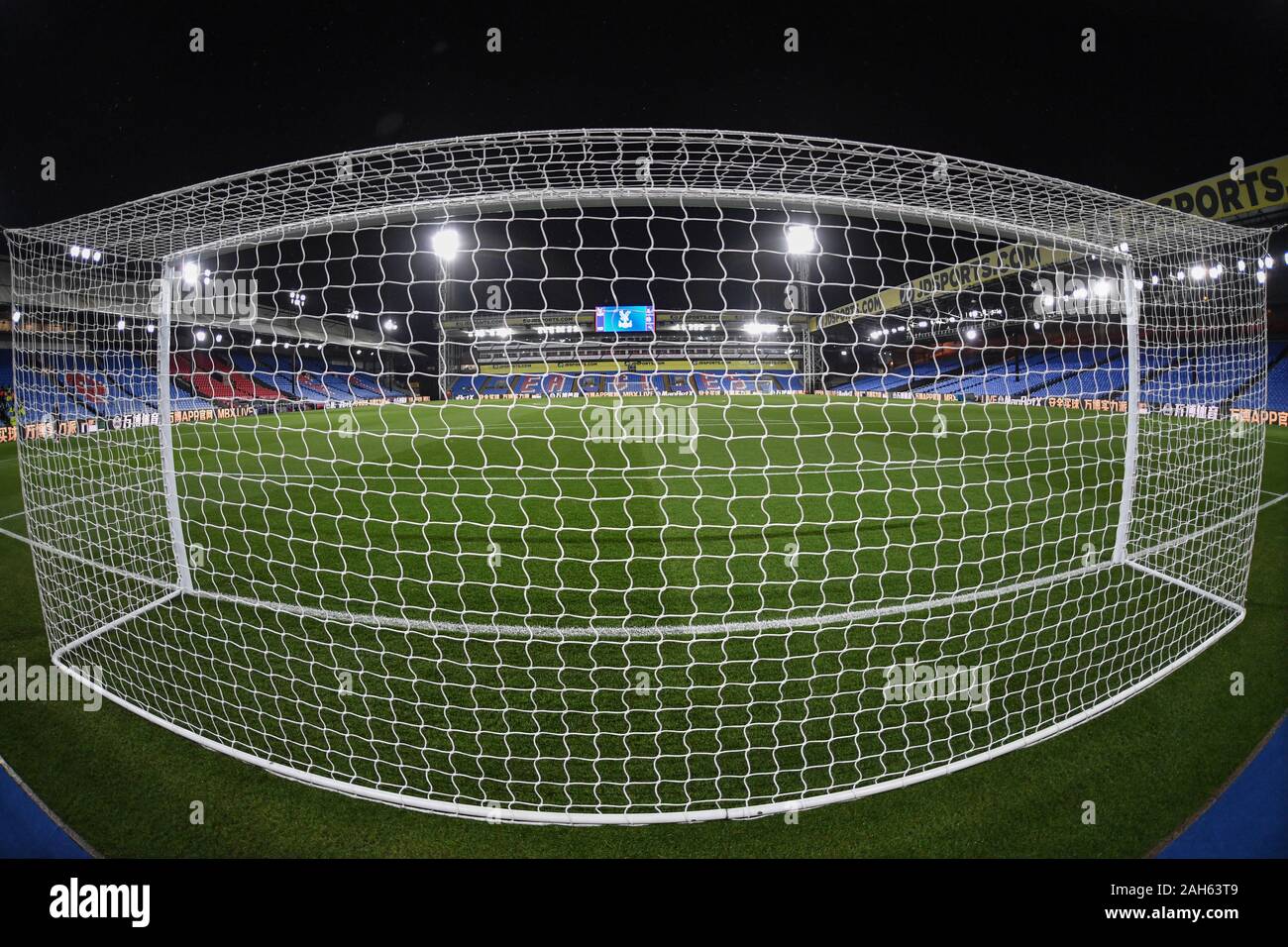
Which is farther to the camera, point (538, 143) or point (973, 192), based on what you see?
point (973, 192)

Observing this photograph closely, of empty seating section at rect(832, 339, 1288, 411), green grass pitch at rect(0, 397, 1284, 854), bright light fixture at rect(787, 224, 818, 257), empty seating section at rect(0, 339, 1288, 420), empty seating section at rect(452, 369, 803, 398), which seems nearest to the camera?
green grass pitch at rect(0, 397, 1284, 854)

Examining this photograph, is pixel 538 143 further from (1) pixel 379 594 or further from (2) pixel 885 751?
(1) pixel 379 594

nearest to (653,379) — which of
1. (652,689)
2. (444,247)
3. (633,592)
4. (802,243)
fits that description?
(633,592)

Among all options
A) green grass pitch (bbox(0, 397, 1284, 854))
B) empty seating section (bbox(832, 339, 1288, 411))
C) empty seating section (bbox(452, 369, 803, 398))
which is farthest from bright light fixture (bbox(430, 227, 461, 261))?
empty seating section (bbox(832, 339, 1288, 411))

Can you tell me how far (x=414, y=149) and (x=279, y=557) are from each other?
337 cm

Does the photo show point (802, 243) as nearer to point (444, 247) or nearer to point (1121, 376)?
point (444, 247)

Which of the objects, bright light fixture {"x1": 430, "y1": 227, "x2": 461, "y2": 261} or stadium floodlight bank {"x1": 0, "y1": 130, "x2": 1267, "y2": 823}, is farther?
bright light fixture {"x1": 430, "y1": 227, "x2": 461, "y2": 261}

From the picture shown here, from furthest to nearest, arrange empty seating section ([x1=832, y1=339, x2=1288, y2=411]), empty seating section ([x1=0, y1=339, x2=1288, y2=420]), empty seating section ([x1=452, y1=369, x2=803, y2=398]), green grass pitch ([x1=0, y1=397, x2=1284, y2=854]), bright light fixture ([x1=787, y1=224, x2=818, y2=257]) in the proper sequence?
empty seating section ([x1=832, y1=339, x2=1288, y2=411]), empty seating section ([x1=0, y1=339, x2=1288, y2=420]), empty seating section ([x1=452, y1=369, x2=803, y2=398]), bright light fixture ([x1=787, y1=224, x2=818, y2=257]), green grass pitch ([x1=0, y1=397, x2=1284, y2=854])

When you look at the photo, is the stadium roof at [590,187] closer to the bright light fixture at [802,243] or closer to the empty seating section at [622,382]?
the bright light fixture at [802,243]

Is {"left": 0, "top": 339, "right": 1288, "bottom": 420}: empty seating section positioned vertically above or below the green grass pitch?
above

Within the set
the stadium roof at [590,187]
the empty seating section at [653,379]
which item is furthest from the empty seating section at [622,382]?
the stadium roof at [590,187]

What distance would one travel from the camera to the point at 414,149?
5.87ft

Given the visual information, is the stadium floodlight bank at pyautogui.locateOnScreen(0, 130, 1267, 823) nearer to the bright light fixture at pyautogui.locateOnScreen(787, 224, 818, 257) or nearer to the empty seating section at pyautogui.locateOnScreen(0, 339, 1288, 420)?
the bright light fixture at pyautogui.locateOnScreen(787, 224, 818, 257)
